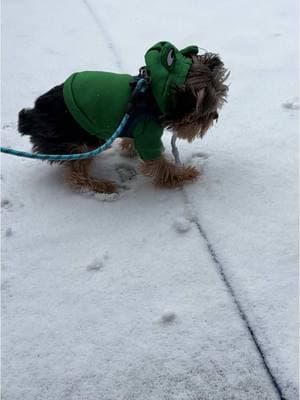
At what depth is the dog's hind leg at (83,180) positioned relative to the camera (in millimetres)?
2447

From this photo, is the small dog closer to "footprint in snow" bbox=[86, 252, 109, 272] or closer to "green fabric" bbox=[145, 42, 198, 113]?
"green fabric" bbox=[145, 42, 198, 113]

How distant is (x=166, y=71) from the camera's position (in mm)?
2107

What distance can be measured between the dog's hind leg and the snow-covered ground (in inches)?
2.7

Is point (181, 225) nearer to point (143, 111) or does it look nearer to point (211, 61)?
point (143, 111)

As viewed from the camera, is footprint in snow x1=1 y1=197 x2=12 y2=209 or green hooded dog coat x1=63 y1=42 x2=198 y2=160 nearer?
green hooded dog coat x1=63 y1=42 x2=198 y2=160

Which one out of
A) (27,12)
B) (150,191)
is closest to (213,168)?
(150,191)

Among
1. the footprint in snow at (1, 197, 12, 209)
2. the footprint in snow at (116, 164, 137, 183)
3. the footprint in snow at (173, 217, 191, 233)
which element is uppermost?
the footprint in snow at (1, 197, 12, 209)

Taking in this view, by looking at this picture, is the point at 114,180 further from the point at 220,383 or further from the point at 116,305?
the point at 220,383

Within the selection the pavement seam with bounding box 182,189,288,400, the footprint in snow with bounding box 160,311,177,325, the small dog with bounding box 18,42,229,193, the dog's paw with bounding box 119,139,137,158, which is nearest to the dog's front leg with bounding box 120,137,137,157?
the dog's paw with bounding box 119,139,137,158

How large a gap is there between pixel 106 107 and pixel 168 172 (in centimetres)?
48

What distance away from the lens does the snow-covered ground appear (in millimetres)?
1557

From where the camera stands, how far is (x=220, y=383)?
151 centimetres

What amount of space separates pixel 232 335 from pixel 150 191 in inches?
40.4

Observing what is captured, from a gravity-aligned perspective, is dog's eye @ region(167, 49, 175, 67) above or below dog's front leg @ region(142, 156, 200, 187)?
above
